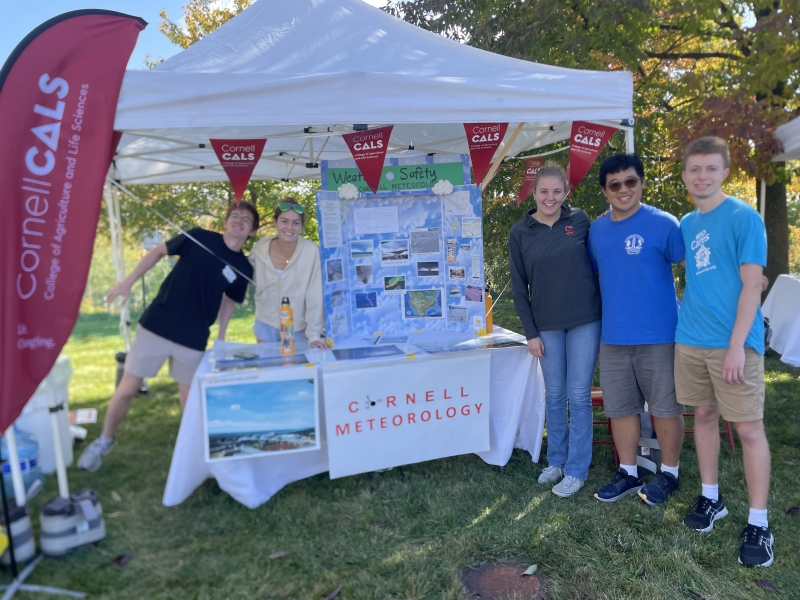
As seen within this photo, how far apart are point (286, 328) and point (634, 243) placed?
73.4 inches

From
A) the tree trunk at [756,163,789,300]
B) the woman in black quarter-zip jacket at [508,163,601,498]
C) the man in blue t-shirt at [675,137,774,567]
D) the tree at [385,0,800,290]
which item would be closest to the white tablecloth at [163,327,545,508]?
the woman in black quarter-zip jacket at [508,163,601,498]

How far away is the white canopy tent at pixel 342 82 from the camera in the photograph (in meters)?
2.39

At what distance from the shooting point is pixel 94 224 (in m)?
2.29

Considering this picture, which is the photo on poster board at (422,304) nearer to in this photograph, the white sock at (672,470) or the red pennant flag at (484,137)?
the red pennant flag at (484,137)

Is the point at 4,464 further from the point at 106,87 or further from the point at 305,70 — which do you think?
the point at 305,70

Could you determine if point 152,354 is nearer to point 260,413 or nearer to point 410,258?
point 260,413

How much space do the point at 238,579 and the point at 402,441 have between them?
1.07m

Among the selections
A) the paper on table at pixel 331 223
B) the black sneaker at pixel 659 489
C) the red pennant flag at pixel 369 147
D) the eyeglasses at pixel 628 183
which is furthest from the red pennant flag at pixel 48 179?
the black sneaker at pixel 659 489

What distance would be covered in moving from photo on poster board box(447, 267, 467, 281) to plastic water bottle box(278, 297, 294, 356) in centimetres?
107

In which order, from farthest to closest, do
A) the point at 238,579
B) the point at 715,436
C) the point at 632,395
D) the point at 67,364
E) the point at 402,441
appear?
the point at 67,364 < the point at 402,441 < the point at 632,395 < the point at 715,436 < the point at 238,579

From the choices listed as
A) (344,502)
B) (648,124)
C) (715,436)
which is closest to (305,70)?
(344,502)

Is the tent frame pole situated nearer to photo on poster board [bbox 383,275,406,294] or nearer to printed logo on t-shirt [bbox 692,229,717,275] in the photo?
photo on poster board [bbox 383,275,406,294]

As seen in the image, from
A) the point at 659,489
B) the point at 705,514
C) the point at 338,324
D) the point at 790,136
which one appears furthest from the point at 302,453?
the point at 790,136

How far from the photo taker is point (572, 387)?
9.45 ft
